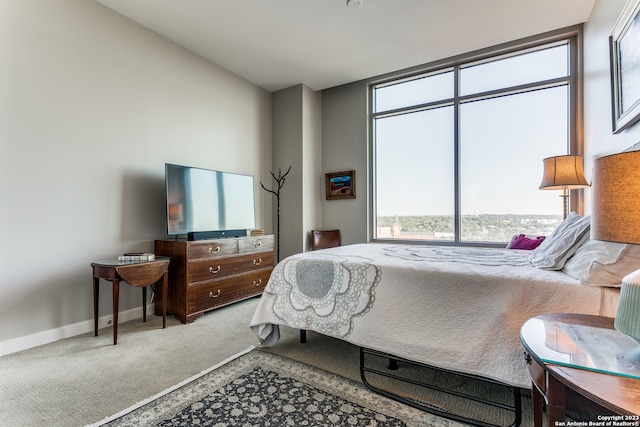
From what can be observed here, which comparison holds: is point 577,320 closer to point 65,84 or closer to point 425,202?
point 425,202

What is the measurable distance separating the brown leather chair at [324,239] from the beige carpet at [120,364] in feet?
6.01

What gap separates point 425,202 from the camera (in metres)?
4.11

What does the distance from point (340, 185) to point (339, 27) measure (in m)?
2.11

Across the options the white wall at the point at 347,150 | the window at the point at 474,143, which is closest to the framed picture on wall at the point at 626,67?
the window at the point at 474,143

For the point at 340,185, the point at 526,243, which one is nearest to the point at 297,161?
the point at 340,185

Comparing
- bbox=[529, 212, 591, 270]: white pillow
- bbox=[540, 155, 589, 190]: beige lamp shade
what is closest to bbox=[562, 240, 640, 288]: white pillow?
bbox=[529, 212, 591, 270]: white pillow

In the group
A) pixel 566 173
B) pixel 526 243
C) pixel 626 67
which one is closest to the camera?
pixel 626 67

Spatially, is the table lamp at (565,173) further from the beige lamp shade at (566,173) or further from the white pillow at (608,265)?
the white pillow at (608,265)

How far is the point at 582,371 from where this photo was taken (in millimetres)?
728

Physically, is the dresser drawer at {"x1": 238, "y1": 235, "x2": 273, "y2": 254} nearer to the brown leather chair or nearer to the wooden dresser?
the wooden dresser

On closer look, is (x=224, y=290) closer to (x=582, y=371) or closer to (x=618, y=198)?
(x=582, y=371)

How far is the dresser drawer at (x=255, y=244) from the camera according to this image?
338 centimetres

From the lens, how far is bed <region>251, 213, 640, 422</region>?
52.4 inches

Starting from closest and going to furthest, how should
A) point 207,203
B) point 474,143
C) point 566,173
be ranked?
point 566,173 → point 207,203 → point 474,143
